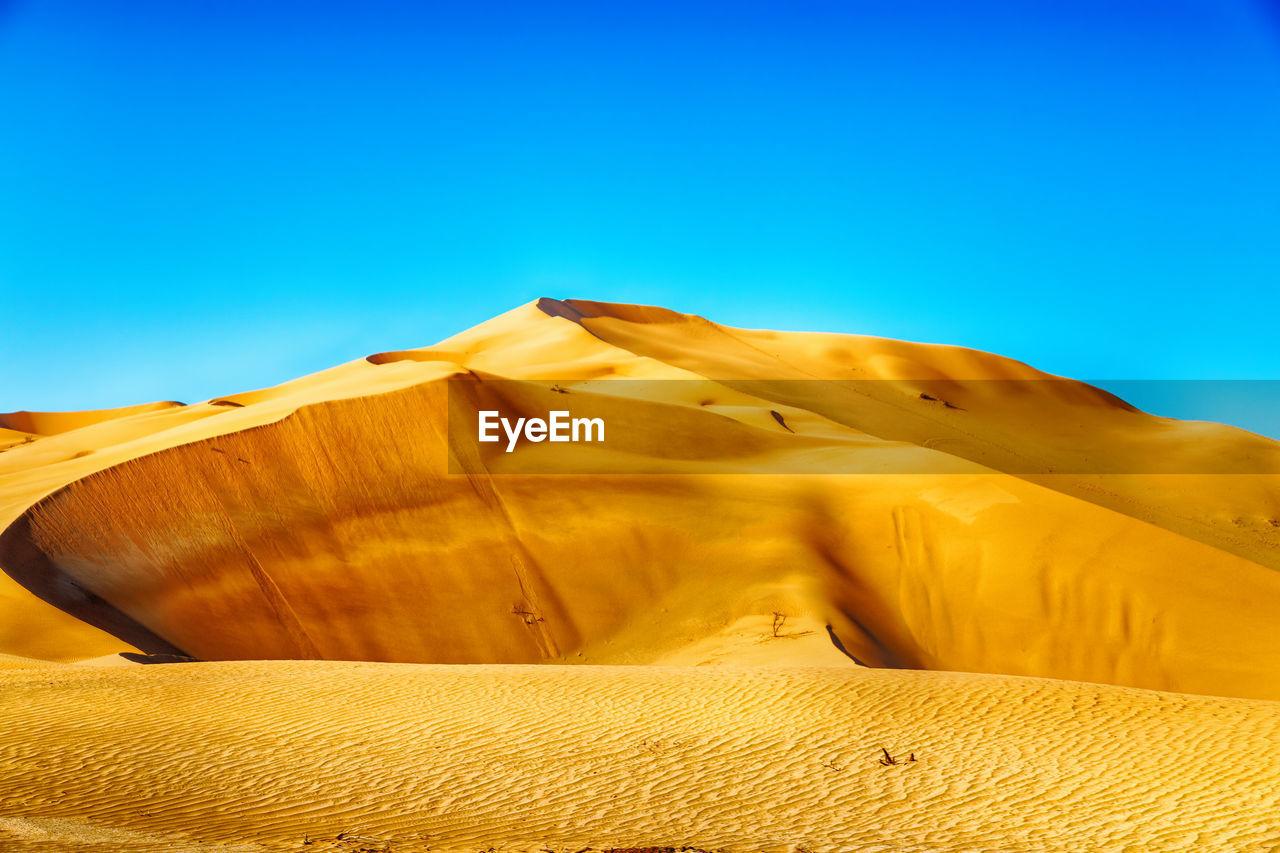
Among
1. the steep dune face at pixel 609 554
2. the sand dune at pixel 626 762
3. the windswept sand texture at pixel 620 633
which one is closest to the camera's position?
the sand dune at pixel 626 762

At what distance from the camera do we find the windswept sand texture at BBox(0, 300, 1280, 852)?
7871 millimetres

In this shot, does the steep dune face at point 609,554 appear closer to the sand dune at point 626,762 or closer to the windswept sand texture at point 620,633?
the windswept sand texture at point 620,633

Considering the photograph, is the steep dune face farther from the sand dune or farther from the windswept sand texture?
the sand dune

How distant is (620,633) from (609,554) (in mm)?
2099

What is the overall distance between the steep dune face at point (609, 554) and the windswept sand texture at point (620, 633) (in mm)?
78

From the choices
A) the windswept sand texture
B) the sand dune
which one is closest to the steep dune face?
the windswept sand texture

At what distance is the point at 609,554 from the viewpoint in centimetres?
2077

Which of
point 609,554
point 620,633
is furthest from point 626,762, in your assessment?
point 609,554

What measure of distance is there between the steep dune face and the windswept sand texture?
0.08 metres

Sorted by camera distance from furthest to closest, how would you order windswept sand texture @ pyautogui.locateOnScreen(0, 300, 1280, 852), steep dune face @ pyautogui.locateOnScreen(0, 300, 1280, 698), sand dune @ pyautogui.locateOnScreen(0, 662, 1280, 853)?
1. steep dune face @ pyautogui.locateOnScreen(0, 300, 1280, 698)
2. windswept sand texture @ pyautogui.locateOnScreen(0, 300, 1280, 852)
3. sand dune @ pyautogui.locateOnScreen(0, 662, 1280, 853)

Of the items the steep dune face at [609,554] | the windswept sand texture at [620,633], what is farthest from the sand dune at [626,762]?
the steep dune face at [609,554]

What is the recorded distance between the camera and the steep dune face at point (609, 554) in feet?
59.1

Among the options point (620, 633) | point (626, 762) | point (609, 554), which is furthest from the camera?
point (609, 554)

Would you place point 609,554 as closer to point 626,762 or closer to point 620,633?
point 620,633
